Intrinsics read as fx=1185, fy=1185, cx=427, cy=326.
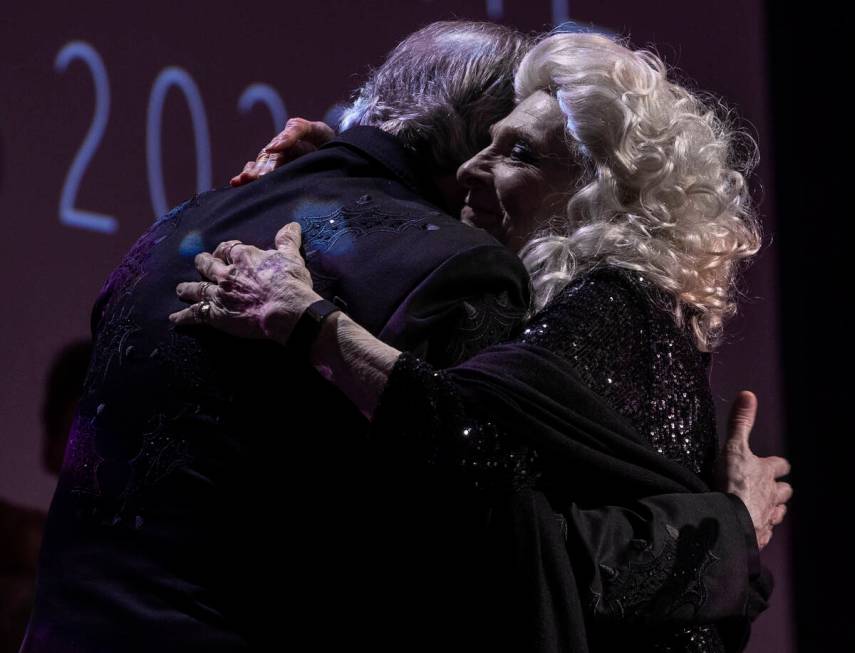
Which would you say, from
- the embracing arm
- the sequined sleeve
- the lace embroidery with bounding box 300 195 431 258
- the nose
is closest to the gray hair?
the nose

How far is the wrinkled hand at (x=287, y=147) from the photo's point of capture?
68.1 inches

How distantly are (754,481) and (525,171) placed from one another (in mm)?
542

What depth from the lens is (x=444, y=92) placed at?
168 centimetres

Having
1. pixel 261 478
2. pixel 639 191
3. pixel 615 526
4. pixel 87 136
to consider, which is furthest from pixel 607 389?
pixel 87 136

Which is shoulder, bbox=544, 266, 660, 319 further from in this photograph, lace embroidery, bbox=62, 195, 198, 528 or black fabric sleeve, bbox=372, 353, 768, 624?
lace embroidery, bbox=62, 195, 198, 528

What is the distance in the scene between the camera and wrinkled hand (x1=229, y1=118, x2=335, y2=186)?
1.73 m

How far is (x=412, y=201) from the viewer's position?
1542 millimetres

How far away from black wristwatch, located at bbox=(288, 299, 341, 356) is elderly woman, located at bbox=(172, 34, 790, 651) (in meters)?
0.01

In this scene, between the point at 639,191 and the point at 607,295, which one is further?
the point at 639,191

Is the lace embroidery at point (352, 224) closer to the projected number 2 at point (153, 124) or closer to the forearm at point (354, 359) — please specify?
the forearm at point (354, 359)

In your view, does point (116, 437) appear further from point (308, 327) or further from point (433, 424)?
point (433, 424)

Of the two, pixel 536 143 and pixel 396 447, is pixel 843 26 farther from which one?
pixel 396 447

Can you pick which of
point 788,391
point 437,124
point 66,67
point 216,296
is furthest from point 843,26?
point 216,296

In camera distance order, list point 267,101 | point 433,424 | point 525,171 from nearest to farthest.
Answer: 1. point 433,424
2. point 525,171
3. point 267,101
